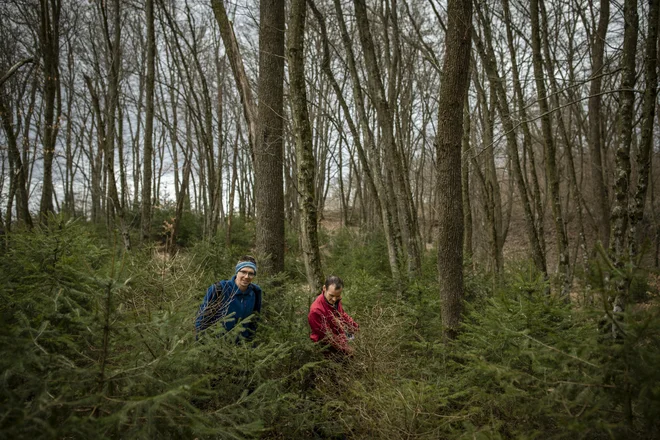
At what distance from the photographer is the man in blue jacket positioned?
3616mm

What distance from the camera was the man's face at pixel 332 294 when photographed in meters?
3.82

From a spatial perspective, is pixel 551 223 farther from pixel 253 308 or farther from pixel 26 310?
pixel 26 310

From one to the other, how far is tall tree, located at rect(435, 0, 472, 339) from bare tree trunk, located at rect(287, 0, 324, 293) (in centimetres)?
167

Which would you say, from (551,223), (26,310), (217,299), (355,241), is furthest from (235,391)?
(551,223)

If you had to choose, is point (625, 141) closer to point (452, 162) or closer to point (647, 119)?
point (647, 119)

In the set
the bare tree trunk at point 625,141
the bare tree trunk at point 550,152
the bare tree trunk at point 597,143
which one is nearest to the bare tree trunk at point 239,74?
the bare tree trunk at point 550,152

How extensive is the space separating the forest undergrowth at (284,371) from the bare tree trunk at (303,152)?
1.49ft

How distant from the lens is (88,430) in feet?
5.24

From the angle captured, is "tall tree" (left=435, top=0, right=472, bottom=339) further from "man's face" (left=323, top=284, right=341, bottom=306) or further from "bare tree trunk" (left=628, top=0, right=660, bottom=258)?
"bare tree trunk" (left=628, top=0, right=660, bottom=258)

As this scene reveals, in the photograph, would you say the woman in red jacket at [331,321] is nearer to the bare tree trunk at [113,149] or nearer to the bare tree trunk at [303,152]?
the bare tree trunk at [303,152]

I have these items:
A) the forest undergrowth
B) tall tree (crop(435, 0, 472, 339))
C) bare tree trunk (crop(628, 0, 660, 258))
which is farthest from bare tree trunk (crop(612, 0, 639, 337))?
tall tree (crop(435, 0, 472, 339))

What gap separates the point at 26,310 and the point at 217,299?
1565mm

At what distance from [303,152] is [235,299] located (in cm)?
215

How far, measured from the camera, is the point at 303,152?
4.83 m
